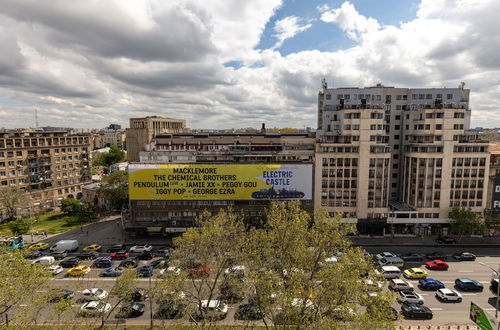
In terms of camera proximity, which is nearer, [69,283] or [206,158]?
[69,283]

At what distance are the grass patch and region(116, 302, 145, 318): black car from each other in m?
50.9

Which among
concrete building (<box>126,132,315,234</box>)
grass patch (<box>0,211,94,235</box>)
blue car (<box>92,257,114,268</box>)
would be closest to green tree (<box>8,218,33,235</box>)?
grass patch (<box>0,211,94,235</box>)

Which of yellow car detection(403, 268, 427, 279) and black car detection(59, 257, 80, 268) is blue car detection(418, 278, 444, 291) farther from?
black car detection(59, 257, 80, 268)

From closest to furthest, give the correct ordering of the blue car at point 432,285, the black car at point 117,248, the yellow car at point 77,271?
1. the blue car at point 432,285
2. the yellow car at point 77,271
3. the black car at point 117,248

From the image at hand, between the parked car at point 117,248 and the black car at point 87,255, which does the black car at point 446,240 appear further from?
the black car at point 87,255

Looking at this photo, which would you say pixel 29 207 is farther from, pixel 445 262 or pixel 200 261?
pixel 445 262

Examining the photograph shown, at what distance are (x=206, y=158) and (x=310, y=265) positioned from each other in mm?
51785

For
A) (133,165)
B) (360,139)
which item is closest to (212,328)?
(133,165)

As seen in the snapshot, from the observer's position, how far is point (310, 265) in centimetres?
2836

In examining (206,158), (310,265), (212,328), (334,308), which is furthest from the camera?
(206,158)

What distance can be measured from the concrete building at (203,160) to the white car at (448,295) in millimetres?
31998

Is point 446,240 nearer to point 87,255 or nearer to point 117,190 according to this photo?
point 87,255

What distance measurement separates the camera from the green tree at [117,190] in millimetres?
81250

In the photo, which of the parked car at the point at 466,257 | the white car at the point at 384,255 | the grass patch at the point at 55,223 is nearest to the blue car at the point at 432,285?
the white car at the point at 384,255
